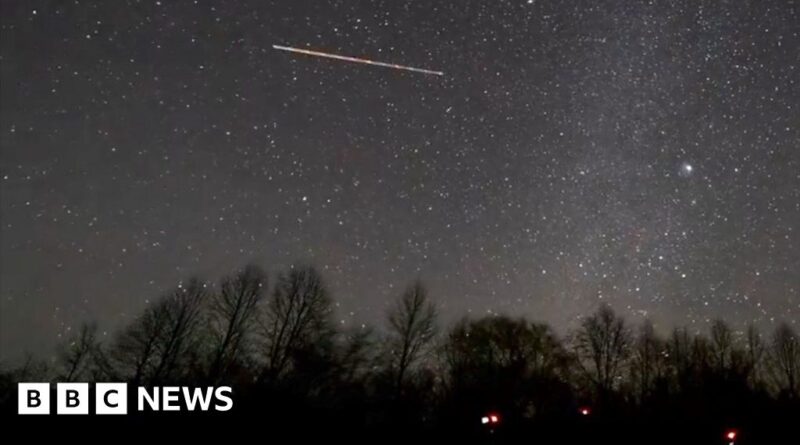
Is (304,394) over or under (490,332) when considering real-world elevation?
under

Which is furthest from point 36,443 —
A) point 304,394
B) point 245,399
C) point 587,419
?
point 587,419

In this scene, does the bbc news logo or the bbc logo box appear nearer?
the bbc logo box

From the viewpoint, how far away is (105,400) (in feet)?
73.9

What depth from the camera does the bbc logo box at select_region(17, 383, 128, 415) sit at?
21469 millimetres

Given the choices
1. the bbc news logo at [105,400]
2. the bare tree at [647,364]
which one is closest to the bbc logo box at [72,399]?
the bbc news logo at [105,400]

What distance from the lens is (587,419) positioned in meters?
36.1

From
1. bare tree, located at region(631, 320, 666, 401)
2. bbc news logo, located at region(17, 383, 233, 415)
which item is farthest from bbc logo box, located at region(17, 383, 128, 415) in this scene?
bare tree, located at region(631, 320, 666, 401)

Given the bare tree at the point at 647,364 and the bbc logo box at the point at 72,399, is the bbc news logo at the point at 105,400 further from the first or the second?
the bare tree at the point at 647,364

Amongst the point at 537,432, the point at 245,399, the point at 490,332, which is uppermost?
the point at 490,332

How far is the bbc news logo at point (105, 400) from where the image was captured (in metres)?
21.7

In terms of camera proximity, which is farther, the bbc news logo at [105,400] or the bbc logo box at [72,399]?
the bbc news logo at [105,400]

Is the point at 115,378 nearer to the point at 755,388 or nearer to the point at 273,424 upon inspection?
the point at 273,424

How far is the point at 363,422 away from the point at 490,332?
22093 millimetres

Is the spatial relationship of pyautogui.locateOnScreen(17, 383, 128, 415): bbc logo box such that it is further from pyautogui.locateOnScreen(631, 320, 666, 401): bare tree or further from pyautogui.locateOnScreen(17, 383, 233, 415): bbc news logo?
pyautogui.locateOnScreen(631, 320, 666, 401): bare tree
